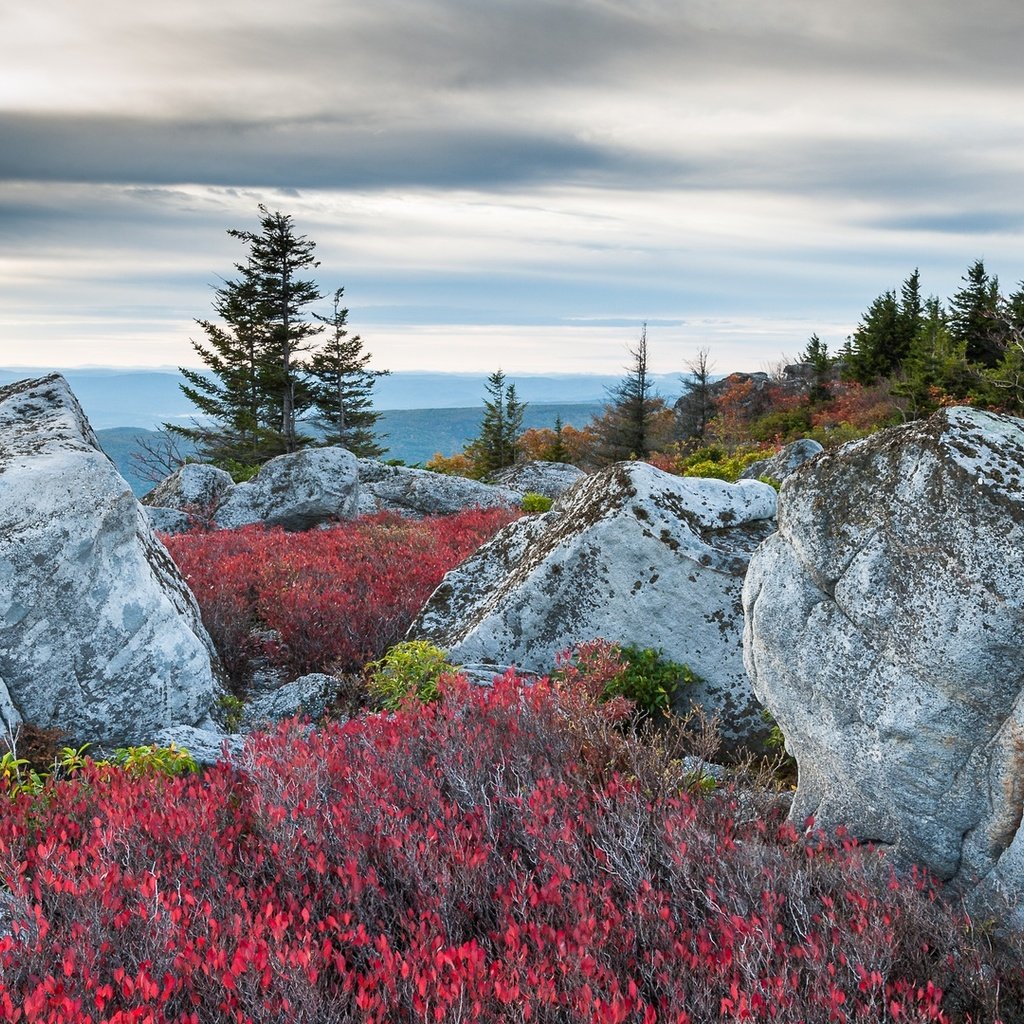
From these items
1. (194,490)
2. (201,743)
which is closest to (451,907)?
(201,743)

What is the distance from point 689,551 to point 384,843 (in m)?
5.27

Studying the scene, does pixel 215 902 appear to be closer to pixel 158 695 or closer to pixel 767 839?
pixel 767 839

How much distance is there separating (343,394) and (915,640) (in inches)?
2259

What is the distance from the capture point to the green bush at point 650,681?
8.01 metres

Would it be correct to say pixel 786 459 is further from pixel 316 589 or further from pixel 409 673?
pixel 409 673

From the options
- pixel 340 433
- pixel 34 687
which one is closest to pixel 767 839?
pixel 34 687

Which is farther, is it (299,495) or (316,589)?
(299,495)

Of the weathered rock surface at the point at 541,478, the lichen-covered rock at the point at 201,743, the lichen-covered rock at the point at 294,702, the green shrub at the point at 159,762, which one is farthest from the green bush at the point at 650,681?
the weathered rock surface at the point at 541,478

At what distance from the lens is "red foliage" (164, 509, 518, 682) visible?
10656 mm

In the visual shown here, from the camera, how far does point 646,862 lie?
14.0ft

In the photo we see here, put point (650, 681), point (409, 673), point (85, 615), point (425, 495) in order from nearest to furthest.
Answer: point (85, 615) < point (409, 673) < point (650, 681) < point (425, 495)

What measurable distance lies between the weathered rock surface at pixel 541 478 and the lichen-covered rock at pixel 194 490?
1082cm

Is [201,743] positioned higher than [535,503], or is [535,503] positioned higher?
[535,503]

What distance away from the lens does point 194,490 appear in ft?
80.3
